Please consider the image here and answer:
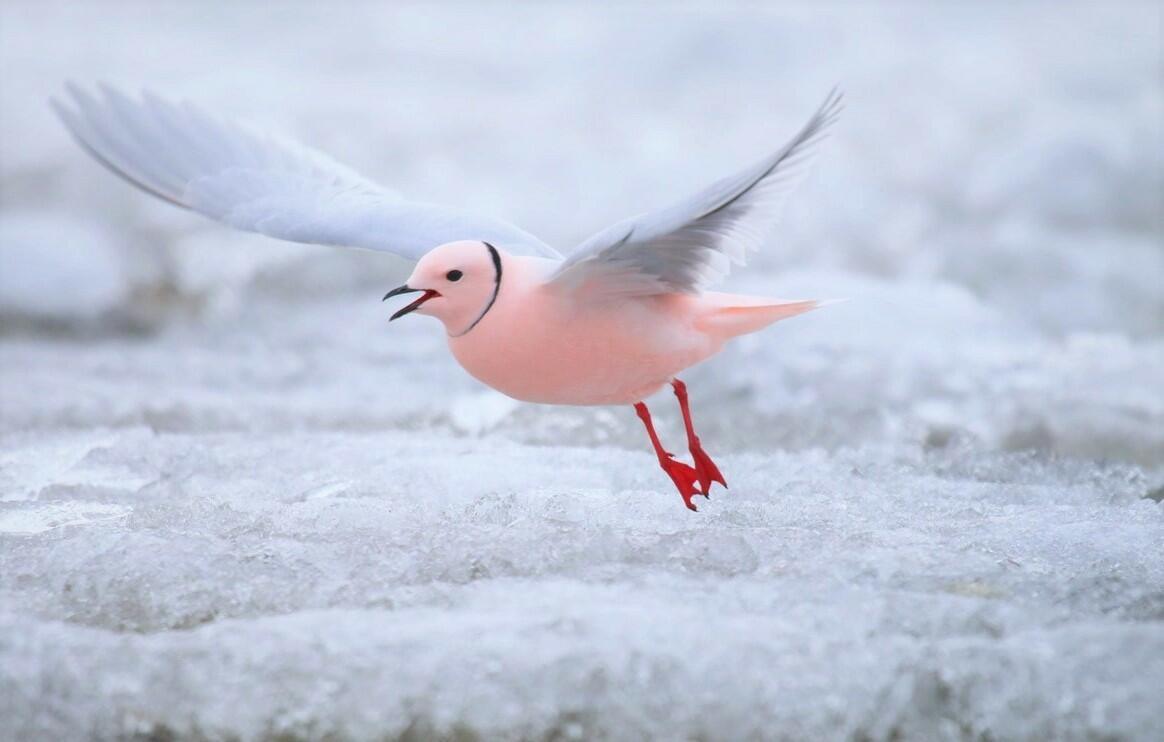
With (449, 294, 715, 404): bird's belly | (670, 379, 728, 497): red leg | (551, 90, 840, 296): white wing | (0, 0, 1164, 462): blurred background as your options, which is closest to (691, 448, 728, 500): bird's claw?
(670, 379, 728, 497): red leg

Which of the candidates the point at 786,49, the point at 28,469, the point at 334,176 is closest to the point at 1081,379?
the point at 334,176

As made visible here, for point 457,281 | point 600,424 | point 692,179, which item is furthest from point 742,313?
point 692,179

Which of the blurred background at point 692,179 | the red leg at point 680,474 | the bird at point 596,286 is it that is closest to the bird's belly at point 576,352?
the bird at point 596,286

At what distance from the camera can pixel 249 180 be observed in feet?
11.4

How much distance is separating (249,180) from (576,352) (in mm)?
1217

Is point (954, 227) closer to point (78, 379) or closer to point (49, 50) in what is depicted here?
point (78, 379)

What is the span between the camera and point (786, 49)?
9.41m

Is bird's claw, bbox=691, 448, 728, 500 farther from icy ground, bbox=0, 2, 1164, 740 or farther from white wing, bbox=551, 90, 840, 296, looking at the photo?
white wing, bbox=551, 90, 840, 296

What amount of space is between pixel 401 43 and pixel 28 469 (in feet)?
23.6

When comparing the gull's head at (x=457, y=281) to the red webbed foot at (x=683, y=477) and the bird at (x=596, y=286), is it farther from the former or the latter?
the red webbed foot at (x=683, y=477)

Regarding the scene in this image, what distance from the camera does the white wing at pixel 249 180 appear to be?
3133 millimetres

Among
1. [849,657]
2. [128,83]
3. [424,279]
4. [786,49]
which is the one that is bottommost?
[849,657]

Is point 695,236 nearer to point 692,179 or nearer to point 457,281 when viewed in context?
point 457,281

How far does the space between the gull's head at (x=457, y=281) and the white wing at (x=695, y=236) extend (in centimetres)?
14
